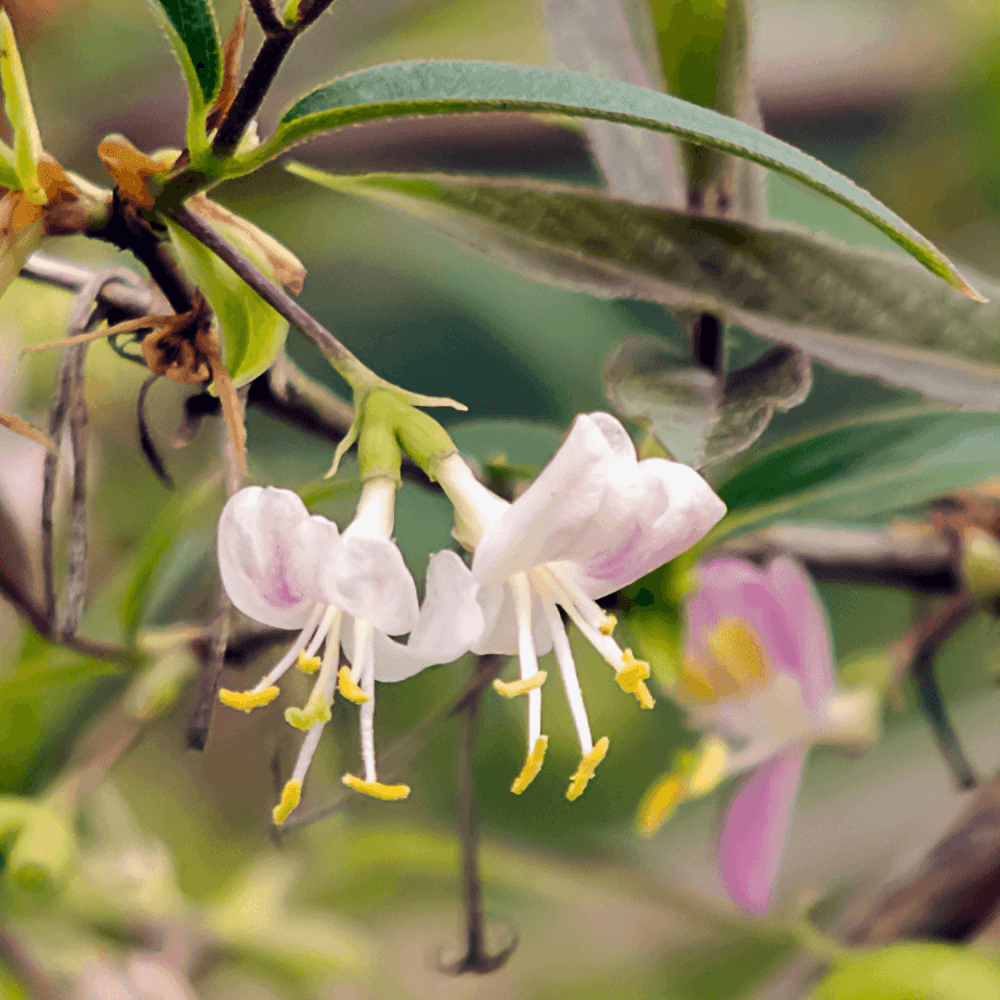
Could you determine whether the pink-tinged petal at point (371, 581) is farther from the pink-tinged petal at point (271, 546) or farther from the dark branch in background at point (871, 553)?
the dark branch in background at point (871, 553)

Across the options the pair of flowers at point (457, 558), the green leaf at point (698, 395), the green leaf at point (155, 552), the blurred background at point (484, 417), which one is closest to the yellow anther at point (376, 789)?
the pair of flowers at point (457, 558)

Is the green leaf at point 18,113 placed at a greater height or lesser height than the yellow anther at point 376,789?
greater

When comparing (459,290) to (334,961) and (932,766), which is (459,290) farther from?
(932,766)

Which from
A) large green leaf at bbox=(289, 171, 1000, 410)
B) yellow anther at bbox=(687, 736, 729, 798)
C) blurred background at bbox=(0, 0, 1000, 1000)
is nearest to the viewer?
large green leaf at bbox=(289, 171, 1000, 410)

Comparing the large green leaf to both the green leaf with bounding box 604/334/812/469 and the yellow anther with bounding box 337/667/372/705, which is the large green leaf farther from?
the yellow anther with bounding box 337/667/372/705

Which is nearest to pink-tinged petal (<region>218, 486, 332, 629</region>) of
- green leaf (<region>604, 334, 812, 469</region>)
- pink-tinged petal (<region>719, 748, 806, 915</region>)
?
green leaf (<region>604, 334, 812, 469</region>)

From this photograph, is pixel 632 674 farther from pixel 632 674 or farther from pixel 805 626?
pixel 805 626

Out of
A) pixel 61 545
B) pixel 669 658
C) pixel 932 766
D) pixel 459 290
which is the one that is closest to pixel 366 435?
pixel 669 658
